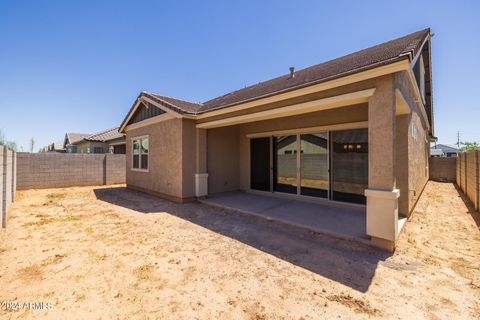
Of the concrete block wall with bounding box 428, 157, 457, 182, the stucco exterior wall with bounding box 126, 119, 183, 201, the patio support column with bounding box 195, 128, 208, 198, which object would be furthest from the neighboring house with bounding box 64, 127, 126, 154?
the concrete block wall with bounding box 428, 157, 457, 182

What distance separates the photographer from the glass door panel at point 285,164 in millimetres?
7977

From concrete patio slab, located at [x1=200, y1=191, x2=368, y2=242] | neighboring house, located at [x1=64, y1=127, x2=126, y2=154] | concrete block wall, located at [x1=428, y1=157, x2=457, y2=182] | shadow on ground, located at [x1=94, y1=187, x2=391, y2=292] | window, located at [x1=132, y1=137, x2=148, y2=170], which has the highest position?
neighboring house, located at [x1=64, y1=127, x2=126, y2=154]

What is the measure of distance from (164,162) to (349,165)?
715 cm

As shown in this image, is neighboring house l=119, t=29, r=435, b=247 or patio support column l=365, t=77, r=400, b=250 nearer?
patio support column l=365, t=77, r=400, b=250

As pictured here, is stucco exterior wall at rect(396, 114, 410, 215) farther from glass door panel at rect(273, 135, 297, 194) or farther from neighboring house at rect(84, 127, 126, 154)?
neighboring house at rect(84, 127, 126, 154)

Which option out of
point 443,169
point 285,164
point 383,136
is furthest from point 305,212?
point 443,169

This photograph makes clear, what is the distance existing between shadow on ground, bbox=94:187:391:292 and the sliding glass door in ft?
8.91

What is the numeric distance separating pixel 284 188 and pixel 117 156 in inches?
445

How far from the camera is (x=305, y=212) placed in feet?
20.1

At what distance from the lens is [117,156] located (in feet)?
44.1

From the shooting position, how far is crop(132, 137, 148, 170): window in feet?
34.1

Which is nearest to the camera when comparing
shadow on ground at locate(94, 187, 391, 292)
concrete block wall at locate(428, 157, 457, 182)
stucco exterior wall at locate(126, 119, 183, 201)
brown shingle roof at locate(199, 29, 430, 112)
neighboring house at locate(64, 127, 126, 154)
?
shadow on ground at locate(94, 187, 391, 292)

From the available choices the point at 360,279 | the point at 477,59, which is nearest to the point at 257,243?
the point at 360,279

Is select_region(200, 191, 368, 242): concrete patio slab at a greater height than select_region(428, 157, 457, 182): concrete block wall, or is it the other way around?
select_region(428, 157, 457, 182): concrete block wall
